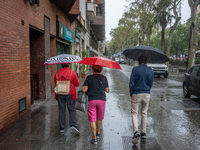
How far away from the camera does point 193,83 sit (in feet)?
28.2

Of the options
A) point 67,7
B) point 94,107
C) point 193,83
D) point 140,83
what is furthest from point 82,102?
point 67,7

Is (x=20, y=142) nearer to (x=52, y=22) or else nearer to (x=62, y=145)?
(x=62, y=145)

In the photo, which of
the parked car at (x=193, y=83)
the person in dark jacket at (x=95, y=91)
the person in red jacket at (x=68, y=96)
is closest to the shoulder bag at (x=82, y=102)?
the person in dark jacket at (x=95, y=91)

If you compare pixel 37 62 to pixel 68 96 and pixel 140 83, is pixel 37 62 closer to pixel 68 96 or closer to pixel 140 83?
pixel 68 96

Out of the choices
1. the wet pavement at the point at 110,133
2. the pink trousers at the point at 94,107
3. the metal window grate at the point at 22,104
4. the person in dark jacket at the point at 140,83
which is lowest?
the wet pavement at the point at 110,133

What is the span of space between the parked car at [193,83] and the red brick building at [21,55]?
6236 mm

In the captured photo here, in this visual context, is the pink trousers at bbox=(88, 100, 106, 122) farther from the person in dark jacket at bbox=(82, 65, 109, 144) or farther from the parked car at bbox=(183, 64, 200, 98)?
the parked car at bbox=(183, 64, 200, 98)

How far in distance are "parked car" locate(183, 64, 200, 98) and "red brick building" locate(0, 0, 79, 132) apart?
624cm

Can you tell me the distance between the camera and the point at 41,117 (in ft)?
19.7

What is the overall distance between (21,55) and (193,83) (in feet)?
22.8

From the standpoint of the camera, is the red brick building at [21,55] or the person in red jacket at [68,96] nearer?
the person in red jacket at [68,96]

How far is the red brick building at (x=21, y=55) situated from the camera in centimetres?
491

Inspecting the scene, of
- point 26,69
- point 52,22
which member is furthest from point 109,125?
point 52,22

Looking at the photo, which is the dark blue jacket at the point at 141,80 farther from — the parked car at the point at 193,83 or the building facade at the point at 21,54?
the parked car at the point at 193,83
